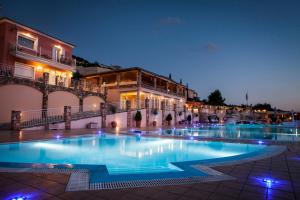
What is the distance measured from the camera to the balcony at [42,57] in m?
19.8

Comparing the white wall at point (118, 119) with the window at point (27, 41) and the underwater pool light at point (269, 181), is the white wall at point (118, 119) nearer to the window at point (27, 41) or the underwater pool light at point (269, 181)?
the window at point (27, 41)

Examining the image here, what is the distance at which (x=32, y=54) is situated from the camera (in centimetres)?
2147

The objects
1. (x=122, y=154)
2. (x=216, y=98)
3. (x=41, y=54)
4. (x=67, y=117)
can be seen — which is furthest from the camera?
(x=216, y=98)

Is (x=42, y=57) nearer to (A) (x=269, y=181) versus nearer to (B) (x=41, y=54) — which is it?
(B) (x=41, y=54)

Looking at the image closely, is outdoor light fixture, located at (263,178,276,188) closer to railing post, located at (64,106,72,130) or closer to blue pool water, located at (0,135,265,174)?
blue pool water, located at (0,135,265,174)

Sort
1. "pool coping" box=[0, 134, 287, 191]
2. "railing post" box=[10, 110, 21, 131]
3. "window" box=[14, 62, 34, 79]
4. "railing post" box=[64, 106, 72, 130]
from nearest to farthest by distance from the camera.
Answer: "pool coping" box=[0, 134, 287, 191], "railing post" box=[10, 110, 21, 131], "railing post" box=[64, 106, 72, 130], "window" box=[14, 62, 34, 79]

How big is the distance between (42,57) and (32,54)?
0.97 meters

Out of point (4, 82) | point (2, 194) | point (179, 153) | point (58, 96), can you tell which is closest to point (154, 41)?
point (58, 96)

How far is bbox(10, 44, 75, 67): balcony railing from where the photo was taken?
1970 cm

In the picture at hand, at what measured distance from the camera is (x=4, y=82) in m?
16.4

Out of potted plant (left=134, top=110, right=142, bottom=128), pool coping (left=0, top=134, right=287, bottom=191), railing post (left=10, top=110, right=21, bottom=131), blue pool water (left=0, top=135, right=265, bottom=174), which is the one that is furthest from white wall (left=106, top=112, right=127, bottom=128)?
pool coping (left=0, top=134, right=287, bottom=191)

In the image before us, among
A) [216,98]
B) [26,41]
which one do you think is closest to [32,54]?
[26,41]

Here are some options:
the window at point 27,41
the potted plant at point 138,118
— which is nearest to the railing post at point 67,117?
the potted plant at point 138,118

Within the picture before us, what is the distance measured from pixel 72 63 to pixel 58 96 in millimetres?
6566
